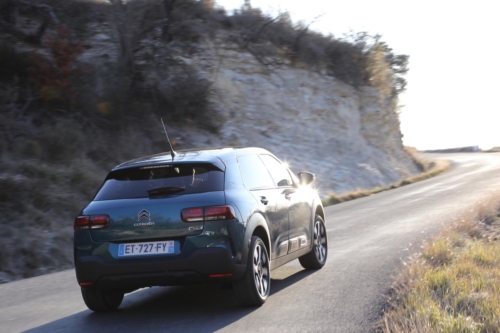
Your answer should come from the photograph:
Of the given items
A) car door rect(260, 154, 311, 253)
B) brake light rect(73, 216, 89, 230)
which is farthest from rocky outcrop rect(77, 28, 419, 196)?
brake light rect(73, 216, 89, 230)

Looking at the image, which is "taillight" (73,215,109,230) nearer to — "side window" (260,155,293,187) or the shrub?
"side window" (260,155,293,187)

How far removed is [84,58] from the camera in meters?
25.4

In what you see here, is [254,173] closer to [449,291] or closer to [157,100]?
[449,291]

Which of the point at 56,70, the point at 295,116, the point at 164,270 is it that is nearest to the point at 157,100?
the point at 56,70

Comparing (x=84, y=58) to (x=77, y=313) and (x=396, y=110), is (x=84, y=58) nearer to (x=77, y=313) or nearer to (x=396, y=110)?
(x=77, y=313)

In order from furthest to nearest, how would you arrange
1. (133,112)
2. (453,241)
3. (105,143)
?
(133,112) < (105,143) < (453,241)

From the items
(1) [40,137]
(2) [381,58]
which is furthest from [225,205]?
(2) [381,58]

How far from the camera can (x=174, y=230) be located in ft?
23.1

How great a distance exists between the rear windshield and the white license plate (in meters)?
0.48

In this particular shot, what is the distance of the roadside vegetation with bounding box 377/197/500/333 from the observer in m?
5.63

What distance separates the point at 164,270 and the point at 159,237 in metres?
0.31

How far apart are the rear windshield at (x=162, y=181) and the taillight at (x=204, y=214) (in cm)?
25

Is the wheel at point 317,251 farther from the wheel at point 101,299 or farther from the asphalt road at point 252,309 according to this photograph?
the wheel at point 101,299

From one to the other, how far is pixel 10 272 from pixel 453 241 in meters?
7.49
